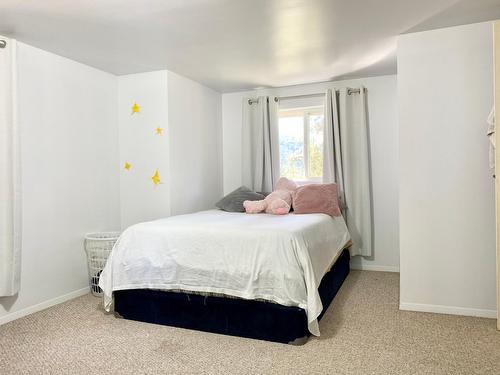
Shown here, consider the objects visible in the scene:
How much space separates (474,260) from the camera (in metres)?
2.81

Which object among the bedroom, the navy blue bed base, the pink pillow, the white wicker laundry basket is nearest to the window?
the bedroom

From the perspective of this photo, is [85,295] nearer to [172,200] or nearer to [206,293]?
[172,200]

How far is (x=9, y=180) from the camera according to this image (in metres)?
2.79

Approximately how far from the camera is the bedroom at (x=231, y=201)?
2355mm

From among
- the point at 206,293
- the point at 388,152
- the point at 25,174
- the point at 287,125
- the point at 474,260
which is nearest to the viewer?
the point at 206,293

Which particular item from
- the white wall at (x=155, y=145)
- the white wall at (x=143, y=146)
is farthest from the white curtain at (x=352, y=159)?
the white wall at (x=143, y=146)

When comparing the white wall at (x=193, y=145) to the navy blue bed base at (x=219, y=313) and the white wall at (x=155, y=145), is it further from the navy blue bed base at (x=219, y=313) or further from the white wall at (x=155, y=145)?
the navy blue bed base at (x=219, y=313)

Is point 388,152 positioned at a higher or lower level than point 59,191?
higher

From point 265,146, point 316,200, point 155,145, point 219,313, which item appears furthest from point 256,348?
point 265,146

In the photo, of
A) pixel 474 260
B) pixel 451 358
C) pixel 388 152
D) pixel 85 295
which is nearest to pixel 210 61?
pixel 388 152

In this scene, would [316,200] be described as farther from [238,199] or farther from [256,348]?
[256,348]

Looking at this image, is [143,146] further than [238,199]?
No

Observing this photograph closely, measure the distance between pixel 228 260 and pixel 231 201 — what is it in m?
1.64

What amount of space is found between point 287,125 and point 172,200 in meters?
1.78
